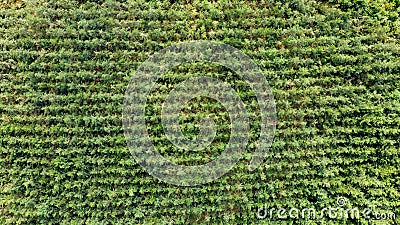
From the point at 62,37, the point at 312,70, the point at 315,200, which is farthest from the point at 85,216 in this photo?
the point at 312,70

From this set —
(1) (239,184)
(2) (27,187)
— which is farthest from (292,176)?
(2) (27,187)

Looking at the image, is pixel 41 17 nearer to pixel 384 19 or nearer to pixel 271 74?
pixel 271 74

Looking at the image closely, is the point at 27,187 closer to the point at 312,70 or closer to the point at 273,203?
Result: the point at 273,203

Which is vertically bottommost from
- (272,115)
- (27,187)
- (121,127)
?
(27,187)

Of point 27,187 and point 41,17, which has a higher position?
point 41,17

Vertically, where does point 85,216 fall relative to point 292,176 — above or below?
below

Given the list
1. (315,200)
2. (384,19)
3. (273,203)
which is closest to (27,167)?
(273,203)
